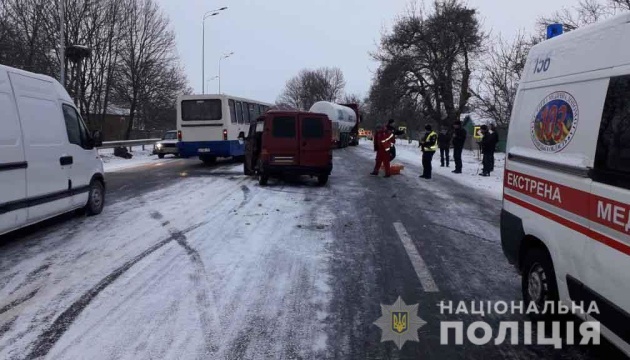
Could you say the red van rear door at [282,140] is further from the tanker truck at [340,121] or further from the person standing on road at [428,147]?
the tanker truck at [340,121]

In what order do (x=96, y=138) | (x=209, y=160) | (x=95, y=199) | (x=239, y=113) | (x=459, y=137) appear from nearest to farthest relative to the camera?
(x=96, y=138) → (x=95, y=199) → (x=459, y=137) → (x=239, y=113) → (x=209, y=160)

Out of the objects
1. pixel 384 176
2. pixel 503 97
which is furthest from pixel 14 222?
pixel 503 97

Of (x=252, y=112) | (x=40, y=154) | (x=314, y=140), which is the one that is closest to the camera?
(x=40, y=154)

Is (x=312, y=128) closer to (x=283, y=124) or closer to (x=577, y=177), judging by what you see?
(x=283, y=124)

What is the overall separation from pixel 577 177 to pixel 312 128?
33.9 ft

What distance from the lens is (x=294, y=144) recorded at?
44.0 ft

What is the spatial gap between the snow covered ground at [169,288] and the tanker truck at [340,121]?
25087 millimetres

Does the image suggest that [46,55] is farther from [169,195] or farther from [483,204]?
[483,204]

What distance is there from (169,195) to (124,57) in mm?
26979

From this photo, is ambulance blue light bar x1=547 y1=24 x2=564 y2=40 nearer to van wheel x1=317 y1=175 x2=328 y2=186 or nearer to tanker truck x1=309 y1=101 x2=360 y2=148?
van wheel x1=317 y1=175 x2=328 y2=186

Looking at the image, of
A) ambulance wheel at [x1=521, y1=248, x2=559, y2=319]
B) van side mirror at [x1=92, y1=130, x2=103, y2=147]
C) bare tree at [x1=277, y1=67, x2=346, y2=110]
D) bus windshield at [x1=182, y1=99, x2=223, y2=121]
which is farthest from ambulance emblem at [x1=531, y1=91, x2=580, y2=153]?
bare tree at [x1=277, y1=67, x2=346, y2=110]

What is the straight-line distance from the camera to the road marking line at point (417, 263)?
17.3 feet

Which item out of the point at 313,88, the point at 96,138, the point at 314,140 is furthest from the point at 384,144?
the point at 313,88

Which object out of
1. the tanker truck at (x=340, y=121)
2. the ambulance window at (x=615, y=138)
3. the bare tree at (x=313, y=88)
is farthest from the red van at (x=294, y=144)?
the bare tree at (x=313, y=88)
